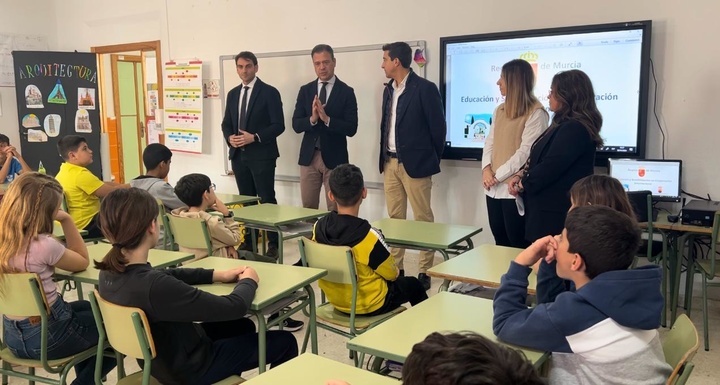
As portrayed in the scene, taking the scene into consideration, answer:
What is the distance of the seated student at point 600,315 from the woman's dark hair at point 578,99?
1525mm

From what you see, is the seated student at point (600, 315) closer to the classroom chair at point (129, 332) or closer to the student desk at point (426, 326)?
the student desk at point (426, 326)

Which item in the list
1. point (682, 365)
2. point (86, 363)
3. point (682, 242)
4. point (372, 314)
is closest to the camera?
point (682, 365)

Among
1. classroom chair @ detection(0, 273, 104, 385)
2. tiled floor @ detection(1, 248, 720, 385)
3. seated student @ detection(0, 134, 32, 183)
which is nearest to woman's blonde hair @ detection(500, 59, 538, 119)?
tiled floor @ detection(1, 248, 720, 385)

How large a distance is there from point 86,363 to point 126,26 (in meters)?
5.56

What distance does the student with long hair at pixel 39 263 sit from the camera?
2252 millimetres

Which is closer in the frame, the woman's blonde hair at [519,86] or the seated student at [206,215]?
the seated student at [206,215]

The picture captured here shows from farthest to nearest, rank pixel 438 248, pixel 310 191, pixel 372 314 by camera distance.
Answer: pixel 310 191 → pixel 438 248 → pixel 372 314

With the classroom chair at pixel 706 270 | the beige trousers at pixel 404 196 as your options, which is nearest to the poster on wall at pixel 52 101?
the beige trousers at pixel 404 196

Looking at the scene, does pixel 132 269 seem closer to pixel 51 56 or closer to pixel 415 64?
pixel 415 64

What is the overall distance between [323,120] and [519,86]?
1835 mm

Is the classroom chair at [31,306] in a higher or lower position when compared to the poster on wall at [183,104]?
lower

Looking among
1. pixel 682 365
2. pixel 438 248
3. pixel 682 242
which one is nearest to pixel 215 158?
pixel 438 248

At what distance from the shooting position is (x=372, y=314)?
8.61ft

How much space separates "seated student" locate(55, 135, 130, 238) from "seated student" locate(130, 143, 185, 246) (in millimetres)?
259
